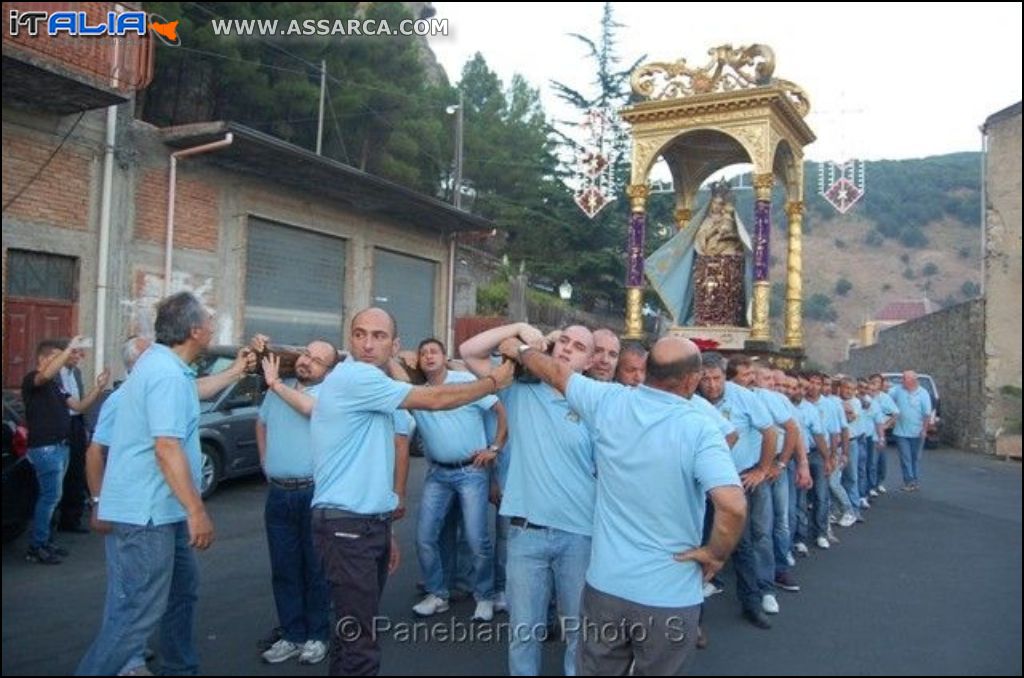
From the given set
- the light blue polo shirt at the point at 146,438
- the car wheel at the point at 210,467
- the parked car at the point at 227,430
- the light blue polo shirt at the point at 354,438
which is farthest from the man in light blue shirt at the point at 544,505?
the car wheel at the point at 210,467

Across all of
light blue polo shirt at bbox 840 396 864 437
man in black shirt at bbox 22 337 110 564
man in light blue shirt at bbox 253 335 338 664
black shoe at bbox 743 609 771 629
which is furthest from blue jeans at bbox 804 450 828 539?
man in black shirt at bbox 22 337 110 564

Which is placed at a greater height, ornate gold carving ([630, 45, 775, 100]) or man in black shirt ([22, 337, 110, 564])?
ornate gold carving ([630, 45, 775, 100])

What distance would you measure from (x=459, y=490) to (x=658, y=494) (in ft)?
8.92

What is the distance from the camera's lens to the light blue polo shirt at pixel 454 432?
5.43 meters

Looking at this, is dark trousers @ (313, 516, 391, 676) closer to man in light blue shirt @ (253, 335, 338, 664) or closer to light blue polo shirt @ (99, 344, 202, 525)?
light blue polo shirt @ (99, 344, 202, 525)

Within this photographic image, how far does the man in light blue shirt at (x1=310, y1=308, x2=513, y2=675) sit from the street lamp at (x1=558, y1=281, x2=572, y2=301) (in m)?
20.6

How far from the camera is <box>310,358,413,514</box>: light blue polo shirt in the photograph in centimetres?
363

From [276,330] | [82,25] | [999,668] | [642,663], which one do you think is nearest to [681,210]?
[276,330]

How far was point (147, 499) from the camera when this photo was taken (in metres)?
3.46

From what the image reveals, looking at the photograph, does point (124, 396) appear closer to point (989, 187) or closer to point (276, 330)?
point (276, 330)

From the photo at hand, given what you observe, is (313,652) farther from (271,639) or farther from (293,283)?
(293,283)

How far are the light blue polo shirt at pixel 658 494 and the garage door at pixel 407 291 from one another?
48.2 feet

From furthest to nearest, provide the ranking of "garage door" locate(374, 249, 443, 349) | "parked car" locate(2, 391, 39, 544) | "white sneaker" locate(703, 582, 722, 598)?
"garage door" locate(374, 249, 443, 349) → "parked car" locate(2, 391, 39, 544) → "white sneaker" locate(703, 582, 722, 598)

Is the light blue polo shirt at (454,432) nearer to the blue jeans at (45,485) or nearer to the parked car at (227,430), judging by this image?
the blue jeans at (45,485)
